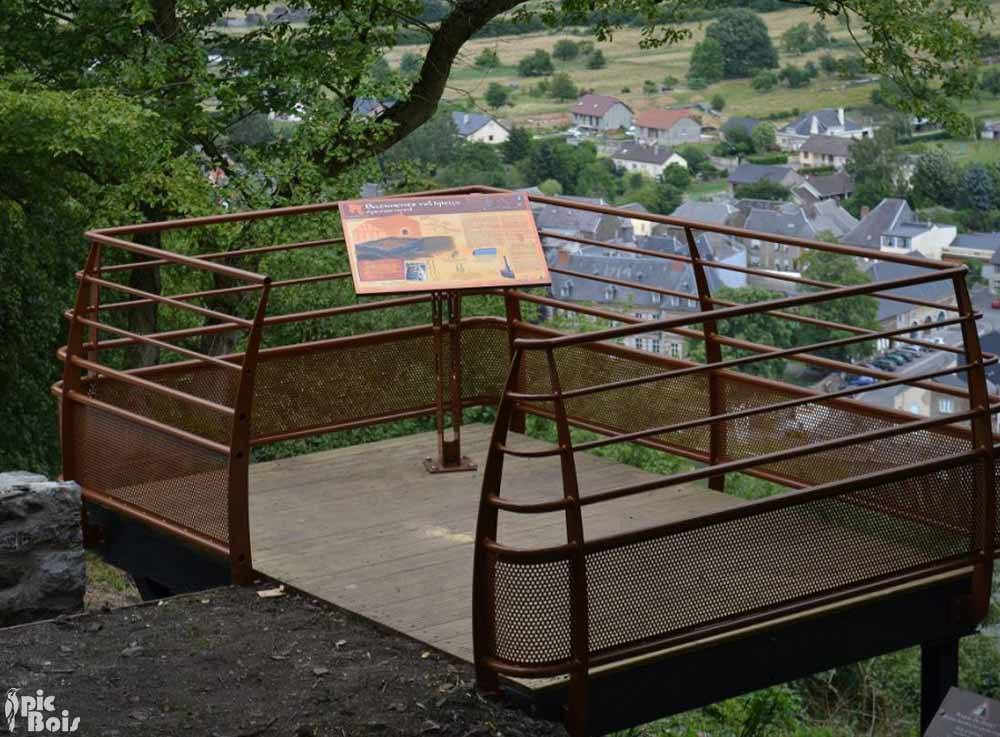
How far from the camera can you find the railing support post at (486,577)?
5461 millimetres

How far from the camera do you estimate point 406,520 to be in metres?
7.36

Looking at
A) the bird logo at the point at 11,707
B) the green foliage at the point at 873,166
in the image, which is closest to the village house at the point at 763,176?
the green foliage at the point at 873,166

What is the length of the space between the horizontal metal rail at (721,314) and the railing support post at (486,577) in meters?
0.21

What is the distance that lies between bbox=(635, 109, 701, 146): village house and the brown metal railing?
4208 centimetres

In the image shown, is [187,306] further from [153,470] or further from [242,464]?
[153,470]

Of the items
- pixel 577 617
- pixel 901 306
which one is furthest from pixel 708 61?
pixel 577 617

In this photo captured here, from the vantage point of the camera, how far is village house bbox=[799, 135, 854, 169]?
53.2 m

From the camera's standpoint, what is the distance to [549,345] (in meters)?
5.26

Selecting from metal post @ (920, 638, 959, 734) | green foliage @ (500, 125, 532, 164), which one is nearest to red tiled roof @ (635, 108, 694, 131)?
green foliage @ (500, 125, 532, 164)

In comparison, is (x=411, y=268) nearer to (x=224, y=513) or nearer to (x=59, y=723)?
(x=224, y=513)

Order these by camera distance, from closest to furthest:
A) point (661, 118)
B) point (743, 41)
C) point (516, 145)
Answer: point (516, 145) < point (743, 41) < point (661, 118)

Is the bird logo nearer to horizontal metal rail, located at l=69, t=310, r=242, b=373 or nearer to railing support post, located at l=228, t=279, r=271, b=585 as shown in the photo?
railing support post, located at l=228, t=279, r=271, b=585

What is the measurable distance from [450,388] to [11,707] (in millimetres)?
3490

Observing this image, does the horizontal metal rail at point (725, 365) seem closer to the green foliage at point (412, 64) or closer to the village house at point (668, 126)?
the green foliage at point (412, 64)
